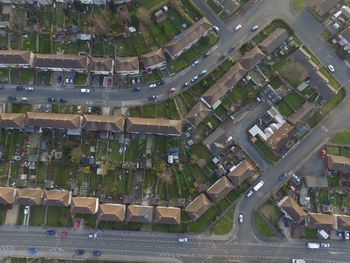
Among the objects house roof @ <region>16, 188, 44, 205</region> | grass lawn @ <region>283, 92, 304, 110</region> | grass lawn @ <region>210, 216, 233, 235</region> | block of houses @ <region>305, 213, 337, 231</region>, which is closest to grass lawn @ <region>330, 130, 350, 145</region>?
grass lawn @ <region>283, 92, 304, 110</region>

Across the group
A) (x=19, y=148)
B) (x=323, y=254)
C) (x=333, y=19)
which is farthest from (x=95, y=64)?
(x=323, y=254)

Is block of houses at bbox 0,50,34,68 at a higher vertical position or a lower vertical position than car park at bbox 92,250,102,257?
higher

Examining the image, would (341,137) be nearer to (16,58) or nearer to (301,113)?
(301,113)

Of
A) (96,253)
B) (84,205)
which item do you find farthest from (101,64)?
(96,253)

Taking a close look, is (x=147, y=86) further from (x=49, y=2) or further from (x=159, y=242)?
(x=159, y=242)

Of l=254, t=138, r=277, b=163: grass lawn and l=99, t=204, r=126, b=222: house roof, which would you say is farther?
l=254, t=138, r=277, b=163: grass lawn

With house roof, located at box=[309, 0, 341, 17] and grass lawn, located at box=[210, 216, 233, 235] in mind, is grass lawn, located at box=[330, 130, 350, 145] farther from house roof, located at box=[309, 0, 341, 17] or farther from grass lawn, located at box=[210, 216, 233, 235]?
grass lawn, located at box=[210, 216, 233, 235]

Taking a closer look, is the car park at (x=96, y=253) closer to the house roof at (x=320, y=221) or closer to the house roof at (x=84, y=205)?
the house roof at (x=84, y=205)
